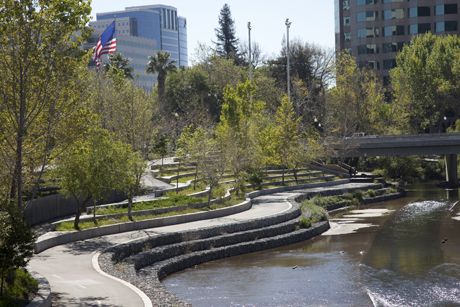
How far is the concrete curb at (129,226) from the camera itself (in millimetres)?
38406

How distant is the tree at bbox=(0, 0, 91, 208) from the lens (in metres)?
29.8

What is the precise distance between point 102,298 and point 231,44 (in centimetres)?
10891

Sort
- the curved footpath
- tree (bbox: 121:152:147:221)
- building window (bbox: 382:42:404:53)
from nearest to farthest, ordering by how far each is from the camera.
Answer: the curved footpath < tree (bbox: 121:152:147:221) < building window (bbox: 382:42:404:53)

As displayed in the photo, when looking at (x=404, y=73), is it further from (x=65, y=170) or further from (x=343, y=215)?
(x=65, y=170)

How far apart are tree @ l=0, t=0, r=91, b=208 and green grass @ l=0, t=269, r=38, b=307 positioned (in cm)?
355

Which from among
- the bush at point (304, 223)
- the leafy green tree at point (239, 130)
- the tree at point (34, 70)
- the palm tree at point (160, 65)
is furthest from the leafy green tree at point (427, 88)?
the tree at point (34, 70)

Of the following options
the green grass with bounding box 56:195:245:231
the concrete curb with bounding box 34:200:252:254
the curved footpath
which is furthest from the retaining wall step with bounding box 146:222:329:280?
the green grass with bounding box 56:195:245:231

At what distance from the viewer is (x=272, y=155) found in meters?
75.7

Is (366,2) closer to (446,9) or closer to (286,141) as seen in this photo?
(446,9)

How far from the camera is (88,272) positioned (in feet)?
105

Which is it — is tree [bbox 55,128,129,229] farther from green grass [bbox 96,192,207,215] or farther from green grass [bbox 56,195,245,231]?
green grass [bbox 96,192,207,215]

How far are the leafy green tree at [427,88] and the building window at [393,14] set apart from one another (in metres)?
34.3

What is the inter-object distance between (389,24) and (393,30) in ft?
4.42

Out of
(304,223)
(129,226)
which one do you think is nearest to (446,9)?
(304,223)
